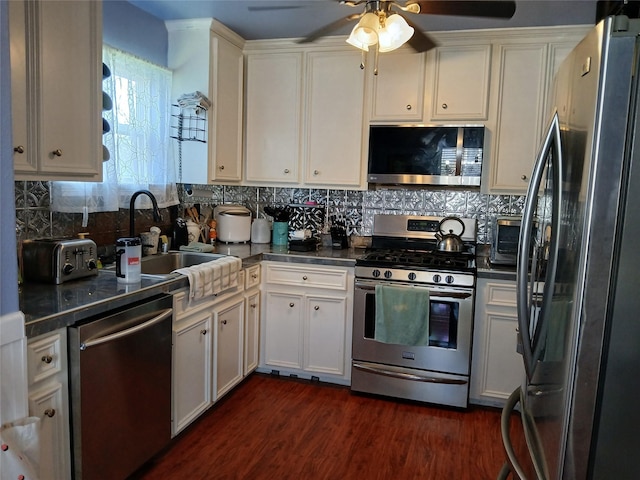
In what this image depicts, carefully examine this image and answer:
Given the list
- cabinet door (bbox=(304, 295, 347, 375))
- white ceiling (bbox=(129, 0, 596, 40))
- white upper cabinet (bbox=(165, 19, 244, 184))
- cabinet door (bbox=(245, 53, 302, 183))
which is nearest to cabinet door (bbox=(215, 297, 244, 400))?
cabinet door (bbox=(304, 295, 347, 375))

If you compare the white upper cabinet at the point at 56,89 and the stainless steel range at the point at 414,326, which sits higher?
the white upper cabinet at the point at 56,89

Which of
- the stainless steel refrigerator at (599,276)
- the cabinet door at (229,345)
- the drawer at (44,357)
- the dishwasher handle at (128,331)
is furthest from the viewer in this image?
the cabinet door at (229,345)

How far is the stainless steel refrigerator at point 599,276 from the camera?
1048 millimetres

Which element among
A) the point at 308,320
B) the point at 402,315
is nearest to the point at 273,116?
the point at 308,320

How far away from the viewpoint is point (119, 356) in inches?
78.2

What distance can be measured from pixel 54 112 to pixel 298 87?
6.13 feet

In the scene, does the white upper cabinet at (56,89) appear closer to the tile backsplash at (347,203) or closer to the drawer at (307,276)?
the tile backsplash at (347,203)

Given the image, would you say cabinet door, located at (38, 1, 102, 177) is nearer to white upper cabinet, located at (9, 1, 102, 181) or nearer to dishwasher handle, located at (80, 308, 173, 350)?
white upper cabinet, located at (9, 1, 102, 181)

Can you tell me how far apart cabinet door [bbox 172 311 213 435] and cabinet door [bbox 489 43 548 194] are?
2.08m

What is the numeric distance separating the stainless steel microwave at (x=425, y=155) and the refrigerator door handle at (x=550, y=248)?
1.74 metres

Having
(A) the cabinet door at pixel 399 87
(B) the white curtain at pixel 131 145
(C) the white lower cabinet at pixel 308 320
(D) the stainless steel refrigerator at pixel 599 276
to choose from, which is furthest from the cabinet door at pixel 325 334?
(D) the stainless steel refrigerator at pixel 599 276

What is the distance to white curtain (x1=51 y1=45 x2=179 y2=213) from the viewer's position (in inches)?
101

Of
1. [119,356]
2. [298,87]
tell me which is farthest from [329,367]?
[298,87]

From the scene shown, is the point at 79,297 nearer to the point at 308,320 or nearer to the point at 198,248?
the point at 198,248
